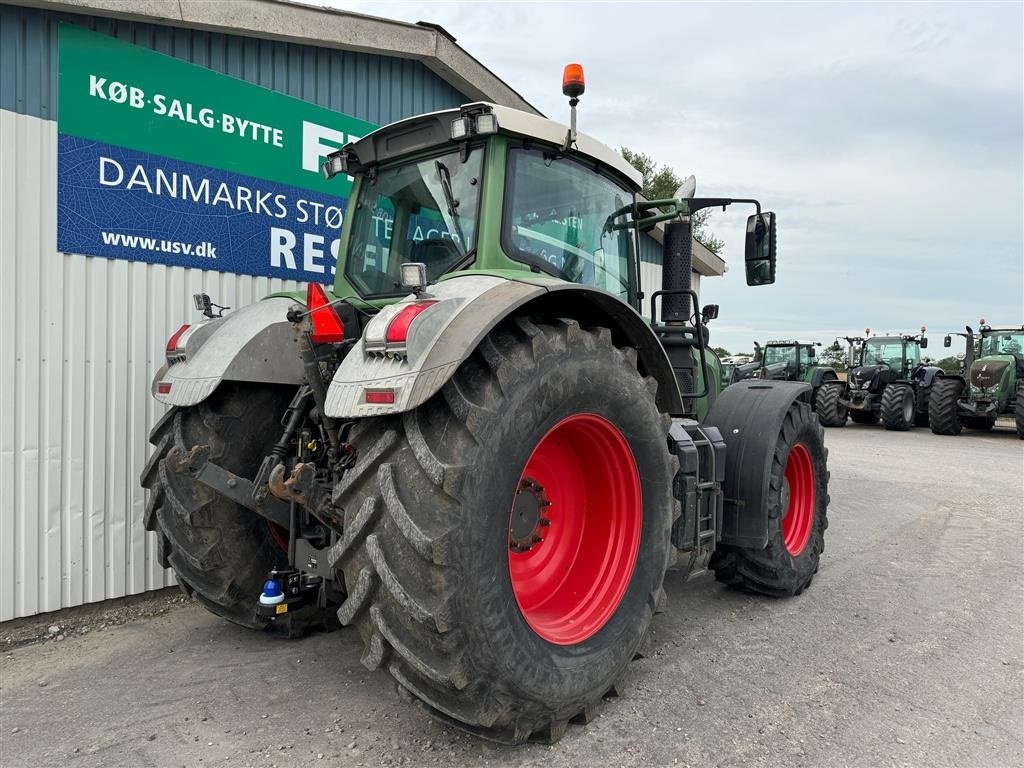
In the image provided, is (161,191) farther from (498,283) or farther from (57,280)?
(498,283)

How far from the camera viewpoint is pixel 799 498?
15.1ft

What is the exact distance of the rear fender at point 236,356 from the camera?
308 centimetres

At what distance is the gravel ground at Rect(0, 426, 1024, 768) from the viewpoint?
2.53m

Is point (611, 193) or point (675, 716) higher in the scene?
point (611, 193)

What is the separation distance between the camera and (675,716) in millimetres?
2777

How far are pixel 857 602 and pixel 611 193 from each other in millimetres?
2942

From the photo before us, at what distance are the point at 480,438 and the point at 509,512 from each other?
0.31 metres

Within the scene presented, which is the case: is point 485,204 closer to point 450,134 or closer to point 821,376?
point 450,134

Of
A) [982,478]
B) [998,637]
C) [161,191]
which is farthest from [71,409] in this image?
[982,478]

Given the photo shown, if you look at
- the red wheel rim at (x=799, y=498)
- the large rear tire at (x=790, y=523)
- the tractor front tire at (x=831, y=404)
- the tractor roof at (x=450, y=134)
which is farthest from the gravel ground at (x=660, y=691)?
the tractor front tire at (x=831, y=404)

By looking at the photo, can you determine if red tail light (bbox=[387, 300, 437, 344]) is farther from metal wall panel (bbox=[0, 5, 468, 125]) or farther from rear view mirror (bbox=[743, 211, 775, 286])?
metal wall panel (bbox=[0, 5, 468, 125])

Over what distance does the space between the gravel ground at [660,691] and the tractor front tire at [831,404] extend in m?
13.4

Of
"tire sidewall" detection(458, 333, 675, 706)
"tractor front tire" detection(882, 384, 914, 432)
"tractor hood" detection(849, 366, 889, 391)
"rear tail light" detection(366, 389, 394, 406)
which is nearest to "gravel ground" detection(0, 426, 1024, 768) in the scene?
"tire sidewall" detection(458, 333, 675, 706)

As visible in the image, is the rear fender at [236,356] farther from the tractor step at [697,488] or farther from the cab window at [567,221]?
the tractor step at [697,488]
